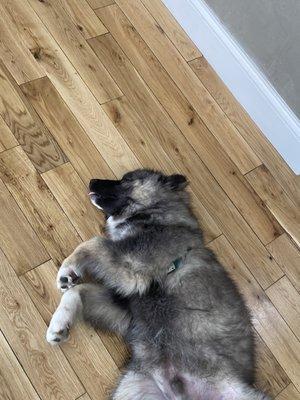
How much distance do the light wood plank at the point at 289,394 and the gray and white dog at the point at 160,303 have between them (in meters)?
0.35

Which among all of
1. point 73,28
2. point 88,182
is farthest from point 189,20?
point 88,182

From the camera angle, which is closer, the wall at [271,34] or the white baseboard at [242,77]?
the wall at [271,34]

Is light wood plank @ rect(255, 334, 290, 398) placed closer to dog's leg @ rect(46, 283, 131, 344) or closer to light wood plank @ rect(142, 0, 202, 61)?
dog's leg @ rect(46, 283, 131, 344)

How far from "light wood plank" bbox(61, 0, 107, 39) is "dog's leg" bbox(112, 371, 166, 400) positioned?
1.91 meters

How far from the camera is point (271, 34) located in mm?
2471

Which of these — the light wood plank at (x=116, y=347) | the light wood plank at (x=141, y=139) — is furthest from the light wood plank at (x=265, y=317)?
the light wood plank at (x=116, y=347)

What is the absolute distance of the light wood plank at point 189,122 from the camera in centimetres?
261

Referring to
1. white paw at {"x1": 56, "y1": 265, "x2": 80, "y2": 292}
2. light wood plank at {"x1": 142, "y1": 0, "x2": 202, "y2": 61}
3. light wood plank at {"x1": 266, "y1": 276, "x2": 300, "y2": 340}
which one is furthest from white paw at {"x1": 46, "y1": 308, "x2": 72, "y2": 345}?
light wood plank at {"x1": 142, "y1": 0, "x2": 202, "y2": 61}

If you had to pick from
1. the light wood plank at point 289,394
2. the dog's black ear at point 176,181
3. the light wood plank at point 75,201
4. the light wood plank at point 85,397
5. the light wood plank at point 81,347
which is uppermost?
the light wood plank at point 75,201

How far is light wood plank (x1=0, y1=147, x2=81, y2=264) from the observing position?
7.23 feet

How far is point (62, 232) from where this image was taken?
7.33 ft

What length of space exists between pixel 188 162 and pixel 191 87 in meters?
0.52

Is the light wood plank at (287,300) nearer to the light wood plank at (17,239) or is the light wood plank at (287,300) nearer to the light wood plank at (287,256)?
the light wood plank at (287,256)

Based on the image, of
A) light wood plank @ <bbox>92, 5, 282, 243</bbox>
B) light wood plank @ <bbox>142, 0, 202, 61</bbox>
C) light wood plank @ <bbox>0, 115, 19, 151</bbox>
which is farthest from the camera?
light wood plank @ <bbox>142, 0, 202, 61</bbox>
